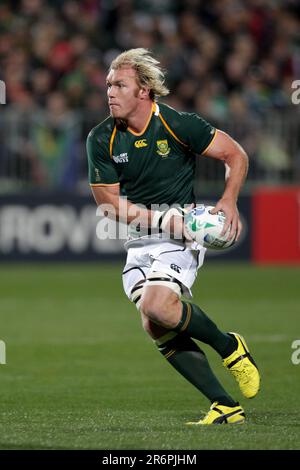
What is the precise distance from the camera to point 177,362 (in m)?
7.16

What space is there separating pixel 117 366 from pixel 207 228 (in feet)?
11.1

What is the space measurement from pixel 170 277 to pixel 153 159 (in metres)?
0.80

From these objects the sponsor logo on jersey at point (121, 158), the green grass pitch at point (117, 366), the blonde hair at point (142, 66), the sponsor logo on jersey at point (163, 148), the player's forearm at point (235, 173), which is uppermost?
the blonde hair at point (142, 66)

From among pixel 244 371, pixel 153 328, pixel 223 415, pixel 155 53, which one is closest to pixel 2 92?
pixel 155 53

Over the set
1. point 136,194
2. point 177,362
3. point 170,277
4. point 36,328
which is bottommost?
point 36,328

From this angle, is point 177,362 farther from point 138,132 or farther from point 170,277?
point 138,132

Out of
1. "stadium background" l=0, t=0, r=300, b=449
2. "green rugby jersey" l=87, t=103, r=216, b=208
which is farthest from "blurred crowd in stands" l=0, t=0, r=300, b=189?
"green rugby jersey" l=87, t=103, r=216, b=208

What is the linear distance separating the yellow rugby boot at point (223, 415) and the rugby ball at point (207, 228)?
986 mm

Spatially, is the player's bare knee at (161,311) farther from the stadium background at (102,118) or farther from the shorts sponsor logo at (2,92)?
the shorts sponsor logo at (2,92)

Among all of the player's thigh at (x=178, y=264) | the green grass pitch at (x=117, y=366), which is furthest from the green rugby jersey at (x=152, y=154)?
the green grass pitch at (x=117, y=366)

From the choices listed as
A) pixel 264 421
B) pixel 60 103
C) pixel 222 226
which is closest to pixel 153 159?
pixel 222 226

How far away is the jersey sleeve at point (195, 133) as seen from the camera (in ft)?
23.6

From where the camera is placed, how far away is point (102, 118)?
1797 centimetres

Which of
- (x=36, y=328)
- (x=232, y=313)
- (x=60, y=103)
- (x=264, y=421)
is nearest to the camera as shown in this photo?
(x=264, y=421)
